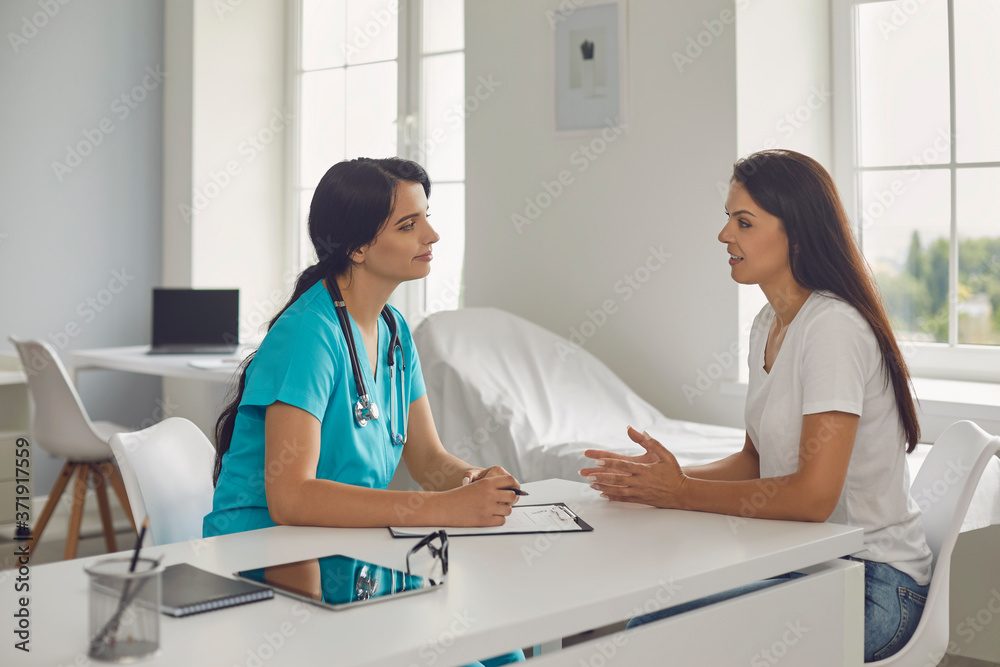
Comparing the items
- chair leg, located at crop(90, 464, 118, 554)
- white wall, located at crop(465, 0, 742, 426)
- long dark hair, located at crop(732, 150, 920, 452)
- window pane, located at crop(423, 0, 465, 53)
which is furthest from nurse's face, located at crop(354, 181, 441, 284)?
window pane, located at crop(423, 0, 465, 53)

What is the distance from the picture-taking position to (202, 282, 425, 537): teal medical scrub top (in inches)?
56.5

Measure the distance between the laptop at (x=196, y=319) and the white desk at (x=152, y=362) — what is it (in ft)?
0.33

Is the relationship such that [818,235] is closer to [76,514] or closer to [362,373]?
[362,373]

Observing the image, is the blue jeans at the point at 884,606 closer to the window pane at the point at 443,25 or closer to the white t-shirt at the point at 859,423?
the white t-shirt at the point at 859,423

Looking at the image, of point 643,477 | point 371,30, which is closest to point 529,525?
point 643,477

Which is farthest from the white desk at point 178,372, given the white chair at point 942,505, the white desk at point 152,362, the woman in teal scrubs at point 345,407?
the white chair at point 942,505

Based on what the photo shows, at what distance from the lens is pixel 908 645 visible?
4.78 feet

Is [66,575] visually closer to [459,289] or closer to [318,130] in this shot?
[459,289]

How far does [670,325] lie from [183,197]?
257cm

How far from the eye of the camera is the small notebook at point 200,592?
0.96m

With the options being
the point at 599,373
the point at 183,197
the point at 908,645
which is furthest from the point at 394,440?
the point at 183,197

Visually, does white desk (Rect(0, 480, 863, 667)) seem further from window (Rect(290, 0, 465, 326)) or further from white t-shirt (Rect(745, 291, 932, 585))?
window (Rect(290, 0, 465, 326))

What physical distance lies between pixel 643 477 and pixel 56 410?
99.8 inches

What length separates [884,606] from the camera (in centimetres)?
146
